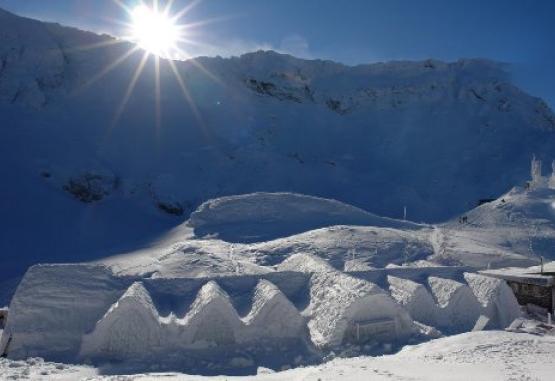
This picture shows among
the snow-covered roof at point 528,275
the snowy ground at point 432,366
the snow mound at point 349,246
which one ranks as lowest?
the snowy ground at point 432,366

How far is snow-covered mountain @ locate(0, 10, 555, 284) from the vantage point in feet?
113

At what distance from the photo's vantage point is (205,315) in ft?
36.8

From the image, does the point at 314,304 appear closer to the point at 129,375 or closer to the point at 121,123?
the point at 129,375

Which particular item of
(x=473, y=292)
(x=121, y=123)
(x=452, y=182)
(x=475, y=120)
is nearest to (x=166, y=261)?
(x=473, y=292)

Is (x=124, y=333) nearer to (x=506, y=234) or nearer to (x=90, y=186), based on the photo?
(x=506, y=234)

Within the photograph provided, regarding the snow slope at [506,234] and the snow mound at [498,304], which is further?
the snow slope at [506,234]

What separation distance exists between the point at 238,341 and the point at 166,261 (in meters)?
7.36

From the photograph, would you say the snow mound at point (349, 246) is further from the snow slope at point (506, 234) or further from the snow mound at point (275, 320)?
the snow mound at point (275, 320)

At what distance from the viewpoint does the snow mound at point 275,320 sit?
1148 centimetres

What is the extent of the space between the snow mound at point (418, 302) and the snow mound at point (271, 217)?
999 centimetres

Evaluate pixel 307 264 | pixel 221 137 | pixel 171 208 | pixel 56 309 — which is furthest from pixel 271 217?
pixel 221 137

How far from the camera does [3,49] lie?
4356 cm

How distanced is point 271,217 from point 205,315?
45.7ft

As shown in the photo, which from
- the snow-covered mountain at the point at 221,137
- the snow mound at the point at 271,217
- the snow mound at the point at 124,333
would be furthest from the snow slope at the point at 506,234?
the snow mound at the point at 124,333
